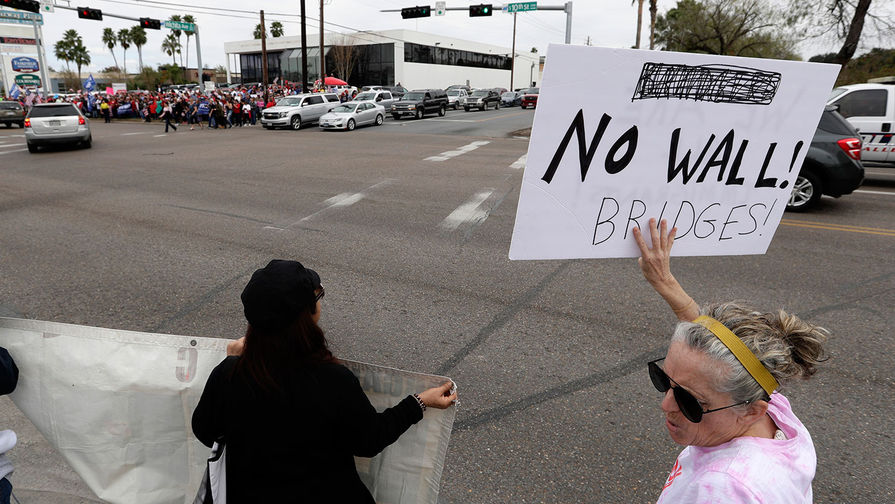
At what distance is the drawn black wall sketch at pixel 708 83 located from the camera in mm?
1830

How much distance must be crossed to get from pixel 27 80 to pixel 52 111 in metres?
36.9

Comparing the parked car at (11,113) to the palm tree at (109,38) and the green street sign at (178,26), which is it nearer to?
the green street sign at (178,26)

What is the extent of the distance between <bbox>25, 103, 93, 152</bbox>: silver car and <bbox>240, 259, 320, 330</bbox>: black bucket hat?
63.9 ft

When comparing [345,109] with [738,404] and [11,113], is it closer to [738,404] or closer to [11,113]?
[11,113]

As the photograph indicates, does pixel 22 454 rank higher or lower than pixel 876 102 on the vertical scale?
lower

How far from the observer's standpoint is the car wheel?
366 inches

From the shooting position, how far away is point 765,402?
132 cm

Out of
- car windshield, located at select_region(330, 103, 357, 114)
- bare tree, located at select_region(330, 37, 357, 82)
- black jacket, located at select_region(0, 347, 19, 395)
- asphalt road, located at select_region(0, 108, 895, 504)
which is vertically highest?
bare tree, located at select_region(330, 37, 357, 82)

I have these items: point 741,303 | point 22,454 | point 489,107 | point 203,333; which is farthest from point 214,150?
point 489,107

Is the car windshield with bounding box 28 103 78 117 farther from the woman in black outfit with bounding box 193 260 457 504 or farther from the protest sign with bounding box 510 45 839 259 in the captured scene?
the protest sign with bounding box 510 45 839 259

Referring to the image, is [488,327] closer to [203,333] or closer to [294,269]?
[203,333]

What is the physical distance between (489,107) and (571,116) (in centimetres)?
4701

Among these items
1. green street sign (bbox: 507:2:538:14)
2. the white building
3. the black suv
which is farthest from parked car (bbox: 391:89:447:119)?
the white building

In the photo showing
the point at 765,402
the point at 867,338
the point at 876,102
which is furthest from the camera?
the point at 876,102
